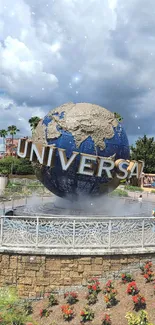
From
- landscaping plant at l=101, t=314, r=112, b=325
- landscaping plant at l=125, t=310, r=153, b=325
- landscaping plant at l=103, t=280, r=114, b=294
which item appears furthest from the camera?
landscaping plant at l=103, t=280, r=114, b=294

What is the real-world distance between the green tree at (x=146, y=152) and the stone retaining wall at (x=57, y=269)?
4017 centimetres

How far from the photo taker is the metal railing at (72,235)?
7.91 metres

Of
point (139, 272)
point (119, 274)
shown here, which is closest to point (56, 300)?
point (119, 274)

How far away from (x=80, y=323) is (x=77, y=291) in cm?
120

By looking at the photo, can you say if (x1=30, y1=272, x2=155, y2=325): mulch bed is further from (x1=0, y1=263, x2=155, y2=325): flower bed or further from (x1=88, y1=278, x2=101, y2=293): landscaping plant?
(x1=88, y1=278, x2=101, y2=293): landscaping plant

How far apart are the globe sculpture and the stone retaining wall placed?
3600 mm

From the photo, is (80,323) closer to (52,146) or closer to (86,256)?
(86,256)

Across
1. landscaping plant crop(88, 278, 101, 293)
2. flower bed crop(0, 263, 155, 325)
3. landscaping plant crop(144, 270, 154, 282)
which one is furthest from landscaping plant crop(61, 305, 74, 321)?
landscaping plant crop(144, 270, 154, 282)

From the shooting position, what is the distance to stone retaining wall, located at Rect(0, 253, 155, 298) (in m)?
7.78

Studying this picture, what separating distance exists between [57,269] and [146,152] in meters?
40.9

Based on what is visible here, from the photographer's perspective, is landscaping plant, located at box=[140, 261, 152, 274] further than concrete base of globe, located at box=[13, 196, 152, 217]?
No

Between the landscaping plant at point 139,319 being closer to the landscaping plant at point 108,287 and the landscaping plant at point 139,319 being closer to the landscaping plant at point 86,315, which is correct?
the landscaping plant at point 86,315

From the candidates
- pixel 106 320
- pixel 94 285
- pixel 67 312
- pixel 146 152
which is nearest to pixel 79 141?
pixel 94 285

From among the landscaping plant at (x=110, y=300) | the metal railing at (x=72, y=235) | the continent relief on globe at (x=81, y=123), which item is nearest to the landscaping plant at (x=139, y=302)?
the landscaping plant at (x=110, y=300)
